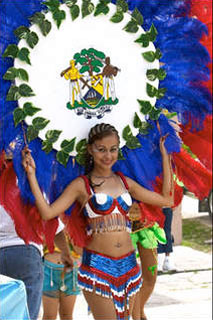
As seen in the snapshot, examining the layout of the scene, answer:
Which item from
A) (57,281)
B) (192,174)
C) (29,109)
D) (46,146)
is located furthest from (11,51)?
(57,281)

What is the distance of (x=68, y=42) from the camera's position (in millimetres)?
4176

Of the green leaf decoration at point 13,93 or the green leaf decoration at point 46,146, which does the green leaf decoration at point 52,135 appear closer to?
the green leaf decoration at point 46,146

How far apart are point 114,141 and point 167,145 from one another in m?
0.39

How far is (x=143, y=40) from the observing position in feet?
14.3

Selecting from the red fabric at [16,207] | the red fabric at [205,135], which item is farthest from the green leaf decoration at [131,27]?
the red fabric at [16,207]

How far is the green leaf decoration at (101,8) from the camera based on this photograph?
4.23 m

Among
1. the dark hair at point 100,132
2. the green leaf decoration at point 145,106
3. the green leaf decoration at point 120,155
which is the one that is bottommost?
the green leaf decoration at point 120,155

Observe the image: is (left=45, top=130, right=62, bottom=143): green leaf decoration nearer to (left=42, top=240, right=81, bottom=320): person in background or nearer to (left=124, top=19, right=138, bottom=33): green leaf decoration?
(left=124, top=19, right=138, bottom=33): green leaf decoration

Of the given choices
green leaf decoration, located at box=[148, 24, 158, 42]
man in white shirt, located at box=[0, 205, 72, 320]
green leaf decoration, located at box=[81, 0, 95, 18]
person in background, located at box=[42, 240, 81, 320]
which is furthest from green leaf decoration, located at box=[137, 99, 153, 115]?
person in background, located at box=[42, 240, 81, 320]

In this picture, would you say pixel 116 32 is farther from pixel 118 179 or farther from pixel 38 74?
pixel 118 179

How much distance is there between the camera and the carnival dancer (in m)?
4.29

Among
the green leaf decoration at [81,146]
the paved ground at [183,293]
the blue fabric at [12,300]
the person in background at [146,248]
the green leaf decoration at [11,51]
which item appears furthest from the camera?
the paved ground at [183,293]

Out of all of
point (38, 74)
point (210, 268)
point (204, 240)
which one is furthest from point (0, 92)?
point (204, 240)

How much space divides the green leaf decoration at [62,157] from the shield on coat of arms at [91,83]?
0.23m
